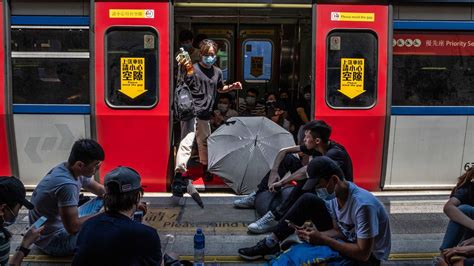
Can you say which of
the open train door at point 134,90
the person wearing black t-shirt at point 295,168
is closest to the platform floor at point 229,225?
the person wearing black t-shirt at point 295,168

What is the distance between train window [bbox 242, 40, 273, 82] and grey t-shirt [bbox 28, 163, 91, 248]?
5.54 metres

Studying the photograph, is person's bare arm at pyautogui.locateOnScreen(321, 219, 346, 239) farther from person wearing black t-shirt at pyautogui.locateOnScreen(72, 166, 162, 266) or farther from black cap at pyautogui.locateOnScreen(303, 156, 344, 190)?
person wearing black t-shirt at pyautogui.locateOnScreen(72, 166, 162, 266)

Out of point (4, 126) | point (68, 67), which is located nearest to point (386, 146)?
point (68, 67)

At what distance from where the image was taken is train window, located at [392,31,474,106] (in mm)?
7254

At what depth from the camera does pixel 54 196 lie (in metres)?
4.48

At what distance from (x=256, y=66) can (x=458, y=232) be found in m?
5.94

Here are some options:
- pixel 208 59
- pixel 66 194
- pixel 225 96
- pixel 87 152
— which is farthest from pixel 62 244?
pixel 225 96

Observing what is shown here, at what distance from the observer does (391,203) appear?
6855 mm

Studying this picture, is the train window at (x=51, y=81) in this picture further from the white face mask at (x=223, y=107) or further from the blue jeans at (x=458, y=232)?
the blue jeans at (x=458, y=232)

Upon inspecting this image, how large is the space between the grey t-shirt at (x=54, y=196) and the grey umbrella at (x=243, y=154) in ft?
8.05

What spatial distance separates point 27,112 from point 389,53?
15.6 feet

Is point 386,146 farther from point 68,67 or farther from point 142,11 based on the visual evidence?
point 68,67

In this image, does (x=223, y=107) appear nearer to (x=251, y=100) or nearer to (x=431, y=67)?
(x=251, y=100)

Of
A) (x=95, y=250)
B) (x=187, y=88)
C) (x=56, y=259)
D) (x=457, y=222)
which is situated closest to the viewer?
(x=95, y=250)
